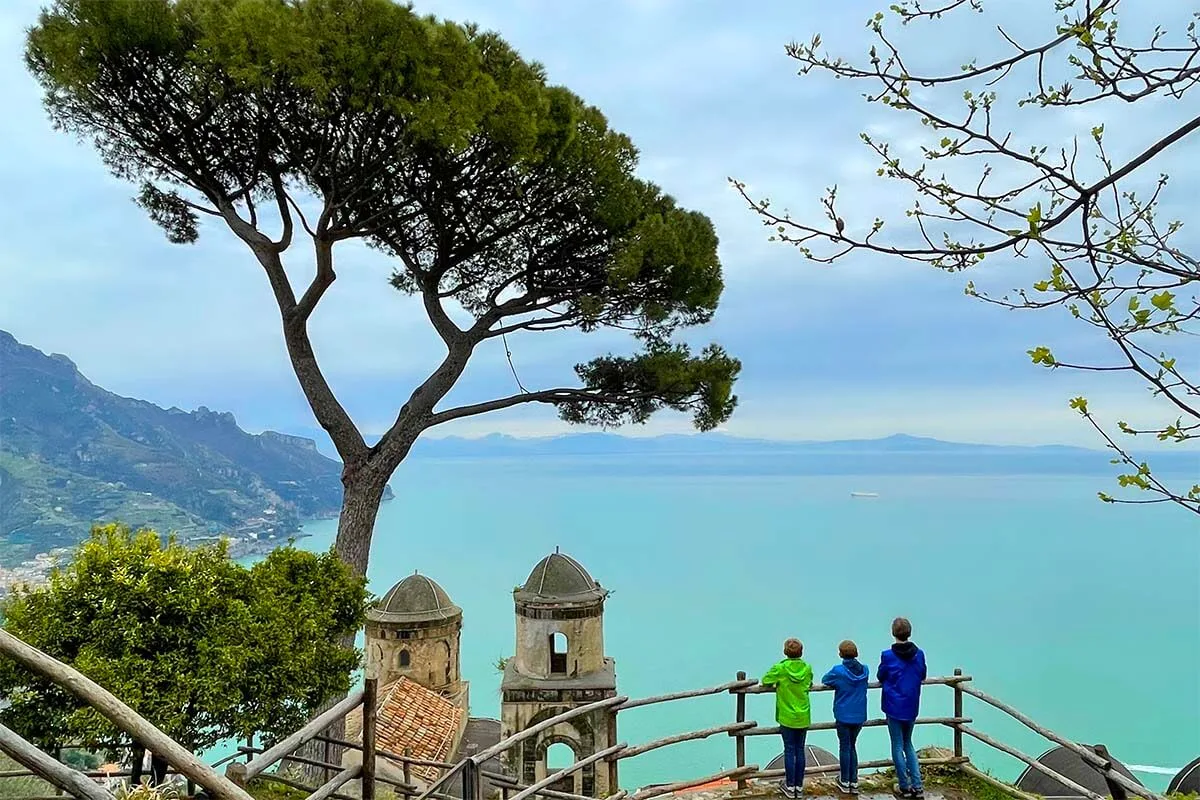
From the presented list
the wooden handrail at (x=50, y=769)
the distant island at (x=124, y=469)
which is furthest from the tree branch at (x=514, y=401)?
the distant island at (x=124, y=469)

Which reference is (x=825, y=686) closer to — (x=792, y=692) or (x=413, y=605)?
(x=792, y=692)

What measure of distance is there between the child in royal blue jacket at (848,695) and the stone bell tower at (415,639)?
1014 cm

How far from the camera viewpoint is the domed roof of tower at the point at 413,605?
1398 centimetres

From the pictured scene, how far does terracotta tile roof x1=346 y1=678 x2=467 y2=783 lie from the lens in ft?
39.0

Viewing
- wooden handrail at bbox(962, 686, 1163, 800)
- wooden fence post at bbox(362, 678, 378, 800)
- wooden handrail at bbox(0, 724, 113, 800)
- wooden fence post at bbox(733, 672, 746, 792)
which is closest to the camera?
wooden handrail at bbox(0, 724, 113, 800)

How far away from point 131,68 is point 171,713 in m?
7.42

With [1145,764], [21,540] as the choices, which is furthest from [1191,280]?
[21,540]

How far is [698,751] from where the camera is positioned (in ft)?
125

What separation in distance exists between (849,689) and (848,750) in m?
0.51

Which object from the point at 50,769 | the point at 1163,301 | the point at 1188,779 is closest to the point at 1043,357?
the point at 1163,301

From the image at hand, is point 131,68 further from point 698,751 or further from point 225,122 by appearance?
point 698,751

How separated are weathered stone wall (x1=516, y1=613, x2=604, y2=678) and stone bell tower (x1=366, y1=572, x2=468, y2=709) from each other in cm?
255

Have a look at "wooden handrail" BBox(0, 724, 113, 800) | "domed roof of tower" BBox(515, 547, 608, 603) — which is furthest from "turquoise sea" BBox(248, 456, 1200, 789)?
"wooden handrail" BBox(0, 724, 113, 800)

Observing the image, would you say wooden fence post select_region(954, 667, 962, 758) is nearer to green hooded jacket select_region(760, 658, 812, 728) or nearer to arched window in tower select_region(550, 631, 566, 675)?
green hooded jacket select_region(760, 658, 812, 728)
